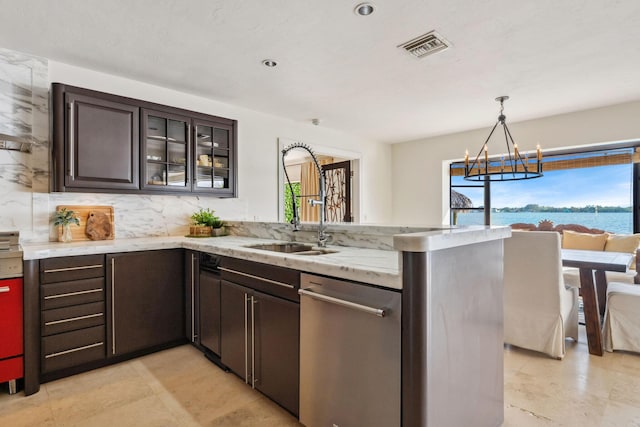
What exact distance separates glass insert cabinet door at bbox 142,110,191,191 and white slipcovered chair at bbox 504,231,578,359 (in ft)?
9.63

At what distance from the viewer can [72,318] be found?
7.70 feet

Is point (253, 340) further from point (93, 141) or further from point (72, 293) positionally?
point (93, 141)

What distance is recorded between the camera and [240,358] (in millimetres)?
2156

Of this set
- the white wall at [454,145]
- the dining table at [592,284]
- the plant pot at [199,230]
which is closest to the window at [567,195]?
the white wall at [454,145]

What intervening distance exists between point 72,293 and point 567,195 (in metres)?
5.83

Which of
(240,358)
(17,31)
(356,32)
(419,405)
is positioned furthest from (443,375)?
(17,31)

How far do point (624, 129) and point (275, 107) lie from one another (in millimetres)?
4007

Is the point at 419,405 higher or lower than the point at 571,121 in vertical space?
lower

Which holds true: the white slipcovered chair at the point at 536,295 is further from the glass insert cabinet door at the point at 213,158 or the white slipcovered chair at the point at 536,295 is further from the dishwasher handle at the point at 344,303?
the glass insert cabinet door at the point at 213,158

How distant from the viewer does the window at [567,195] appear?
4.20 m

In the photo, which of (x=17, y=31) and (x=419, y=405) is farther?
(x=17, y=31)

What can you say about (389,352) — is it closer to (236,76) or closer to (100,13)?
(100,13)

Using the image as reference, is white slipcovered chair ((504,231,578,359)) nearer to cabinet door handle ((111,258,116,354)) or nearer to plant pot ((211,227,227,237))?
plant pot ((211,227,227,237))

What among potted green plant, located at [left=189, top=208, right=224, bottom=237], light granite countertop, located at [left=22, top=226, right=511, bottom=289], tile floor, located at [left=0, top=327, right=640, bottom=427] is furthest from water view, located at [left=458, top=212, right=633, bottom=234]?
potted green plant, located at [left=189, top=208, right=224, bottom=237]
